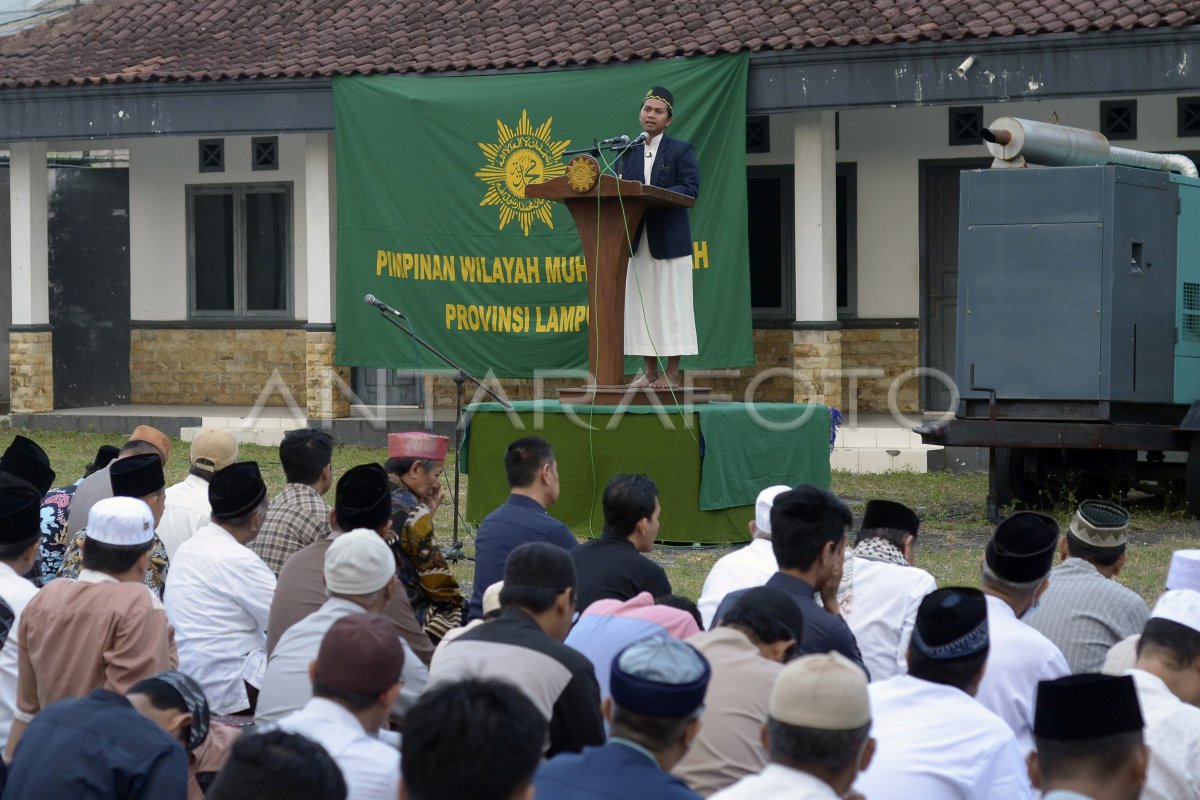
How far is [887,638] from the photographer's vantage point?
215 inches

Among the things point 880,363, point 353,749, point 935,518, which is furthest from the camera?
point 880,363

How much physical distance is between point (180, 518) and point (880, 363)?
10519mm

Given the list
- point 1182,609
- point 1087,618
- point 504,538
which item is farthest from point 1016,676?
point 504,538

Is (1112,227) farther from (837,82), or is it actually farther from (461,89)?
(461,89)

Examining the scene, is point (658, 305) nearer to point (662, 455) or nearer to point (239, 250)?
point (662, 455)

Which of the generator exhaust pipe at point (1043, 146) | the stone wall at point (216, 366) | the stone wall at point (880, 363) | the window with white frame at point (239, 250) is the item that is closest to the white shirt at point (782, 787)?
the generator exhaust pipe at point (1043, 146)

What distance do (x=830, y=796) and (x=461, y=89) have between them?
42.3 feet

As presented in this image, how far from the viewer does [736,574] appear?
18.4 feet

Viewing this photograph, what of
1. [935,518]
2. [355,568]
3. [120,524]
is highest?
[120,524]

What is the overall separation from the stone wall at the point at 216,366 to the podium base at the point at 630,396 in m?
8.16

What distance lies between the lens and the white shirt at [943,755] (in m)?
3.69

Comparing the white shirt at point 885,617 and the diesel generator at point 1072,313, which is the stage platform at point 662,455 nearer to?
the diesel generator at point 1072,313

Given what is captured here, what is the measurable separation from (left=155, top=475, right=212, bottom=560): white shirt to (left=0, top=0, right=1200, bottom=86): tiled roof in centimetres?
885

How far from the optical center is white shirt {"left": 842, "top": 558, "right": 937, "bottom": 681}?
543 cm
